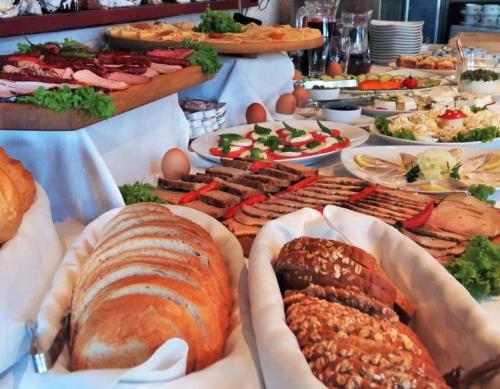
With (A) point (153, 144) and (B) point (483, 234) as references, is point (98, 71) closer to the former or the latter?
(A) point (153, 144)

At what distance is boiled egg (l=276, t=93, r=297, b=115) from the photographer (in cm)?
283

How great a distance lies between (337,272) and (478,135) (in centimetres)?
142

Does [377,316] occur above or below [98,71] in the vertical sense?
below

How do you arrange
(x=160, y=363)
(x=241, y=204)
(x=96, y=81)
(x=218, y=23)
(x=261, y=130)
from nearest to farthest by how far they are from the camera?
(x=160, y=363) < (x=241, y=204) < (x=96, y=81) < (x=261, y=130) < (x=218, y=23)

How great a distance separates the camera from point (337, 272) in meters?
0.99

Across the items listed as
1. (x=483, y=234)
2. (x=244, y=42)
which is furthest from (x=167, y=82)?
(x=483, y=234)

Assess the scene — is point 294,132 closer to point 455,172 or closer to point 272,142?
point 272,142

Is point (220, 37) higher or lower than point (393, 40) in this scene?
higher

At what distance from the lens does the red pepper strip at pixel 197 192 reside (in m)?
1.60

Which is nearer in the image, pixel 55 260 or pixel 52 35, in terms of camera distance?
pixel 55 260

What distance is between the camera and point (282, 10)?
6.05 m

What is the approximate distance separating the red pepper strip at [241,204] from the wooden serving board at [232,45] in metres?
1.20

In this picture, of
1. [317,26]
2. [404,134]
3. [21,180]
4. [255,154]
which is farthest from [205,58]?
[317,26]

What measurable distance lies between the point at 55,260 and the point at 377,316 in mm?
607
